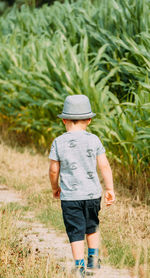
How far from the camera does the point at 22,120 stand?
27.1ft

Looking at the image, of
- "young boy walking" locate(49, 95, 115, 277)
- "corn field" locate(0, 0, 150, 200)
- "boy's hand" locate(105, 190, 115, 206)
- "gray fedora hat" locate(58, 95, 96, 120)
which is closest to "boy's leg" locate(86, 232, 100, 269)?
"young boy walking" locate(49, 95, 115, 277)

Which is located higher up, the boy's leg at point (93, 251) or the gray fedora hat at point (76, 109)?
the gray fedora hat at point (76, 109)

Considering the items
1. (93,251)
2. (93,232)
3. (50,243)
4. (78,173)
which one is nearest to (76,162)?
(78,173)

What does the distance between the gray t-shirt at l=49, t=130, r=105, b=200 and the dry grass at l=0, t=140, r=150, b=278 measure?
1.44ft

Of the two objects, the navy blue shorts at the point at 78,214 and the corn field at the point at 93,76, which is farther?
the corn field at the point at 93,76

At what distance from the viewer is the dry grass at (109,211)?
3572 mm

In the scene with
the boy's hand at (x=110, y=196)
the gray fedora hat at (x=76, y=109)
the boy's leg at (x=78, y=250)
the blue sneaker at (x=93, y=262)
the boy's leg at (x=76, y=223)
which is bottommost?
the blue sneaker at (x=93, y=262)

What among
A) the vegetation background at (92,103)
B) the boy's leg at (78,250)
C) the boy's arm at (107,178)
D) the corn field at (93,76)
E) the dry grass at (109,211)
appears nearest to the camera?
the boy's leg at (78,250)

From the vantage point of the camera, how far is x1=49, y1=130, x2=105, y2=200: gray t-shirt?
329cm

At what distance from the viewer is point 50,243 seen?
4.11 metres

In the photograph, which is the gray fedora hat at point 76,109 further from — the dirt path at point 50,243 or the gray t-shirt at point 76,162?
the dirt path at point 50,243

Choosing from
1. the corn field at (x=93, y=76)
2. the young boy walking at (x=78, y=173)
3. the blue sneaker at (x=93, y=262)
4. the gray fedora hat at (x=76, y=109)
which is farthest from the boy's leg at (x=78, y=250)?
the corn field at (x=93, y=76)

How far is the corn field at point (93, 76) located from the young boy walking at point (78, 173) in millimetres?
1662

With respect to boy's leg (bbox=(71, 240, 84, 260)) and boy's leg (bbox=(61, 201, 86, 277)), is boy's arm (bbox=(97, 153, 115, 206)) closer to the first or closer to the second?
boy's leg (bbox=(61, 201, 86, 277))
